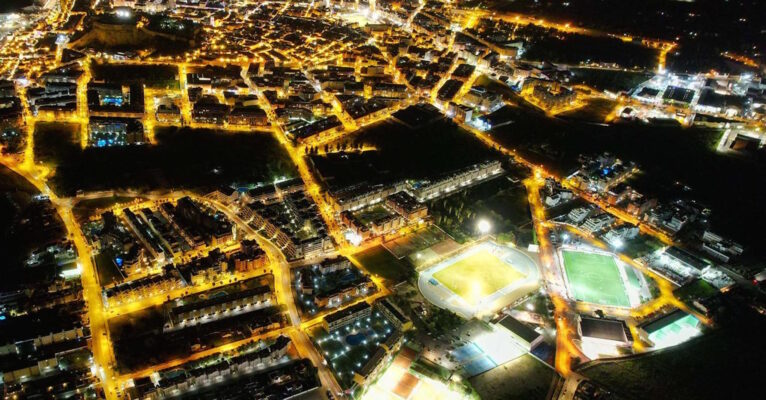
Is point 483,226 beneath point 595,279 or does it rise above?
above

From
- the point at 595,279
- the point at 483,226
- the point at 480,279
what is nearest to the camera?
the point at 480,279

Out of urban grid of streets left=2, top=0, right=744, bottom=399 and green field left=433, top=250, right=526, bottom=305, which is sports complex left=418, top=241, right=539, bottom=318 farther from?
urban grid of streets left=2, top=0, right=744, bottom=399

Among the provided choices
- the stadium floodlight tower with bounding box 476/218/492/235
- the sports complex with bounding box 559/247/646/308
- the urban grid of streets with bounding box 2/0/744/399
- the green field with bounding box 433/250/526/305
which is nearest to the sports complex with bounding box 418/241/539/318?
the green field with bounding box 433/250/526/305

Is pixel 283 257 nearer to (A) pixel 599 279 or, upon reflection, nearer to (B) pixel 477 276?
(B) pixel 477 276

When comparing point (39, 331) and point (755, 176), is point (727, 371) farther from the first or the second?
point (39, 331)

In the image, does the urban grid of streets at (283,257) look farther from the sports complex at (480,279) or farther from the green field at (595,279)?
the sports complex at (480,279)

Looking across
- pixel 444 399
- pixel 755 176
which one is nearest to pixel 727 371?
pixel 444 399

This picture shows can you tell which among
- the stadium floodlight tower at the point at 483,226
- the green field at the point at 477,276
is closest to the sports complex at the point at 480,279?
the green field at the point at 477,276

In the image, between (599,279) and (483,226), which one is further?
(483,226)

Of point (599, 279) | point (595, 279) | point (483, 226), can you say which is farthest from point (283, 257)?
point (599, 279)
